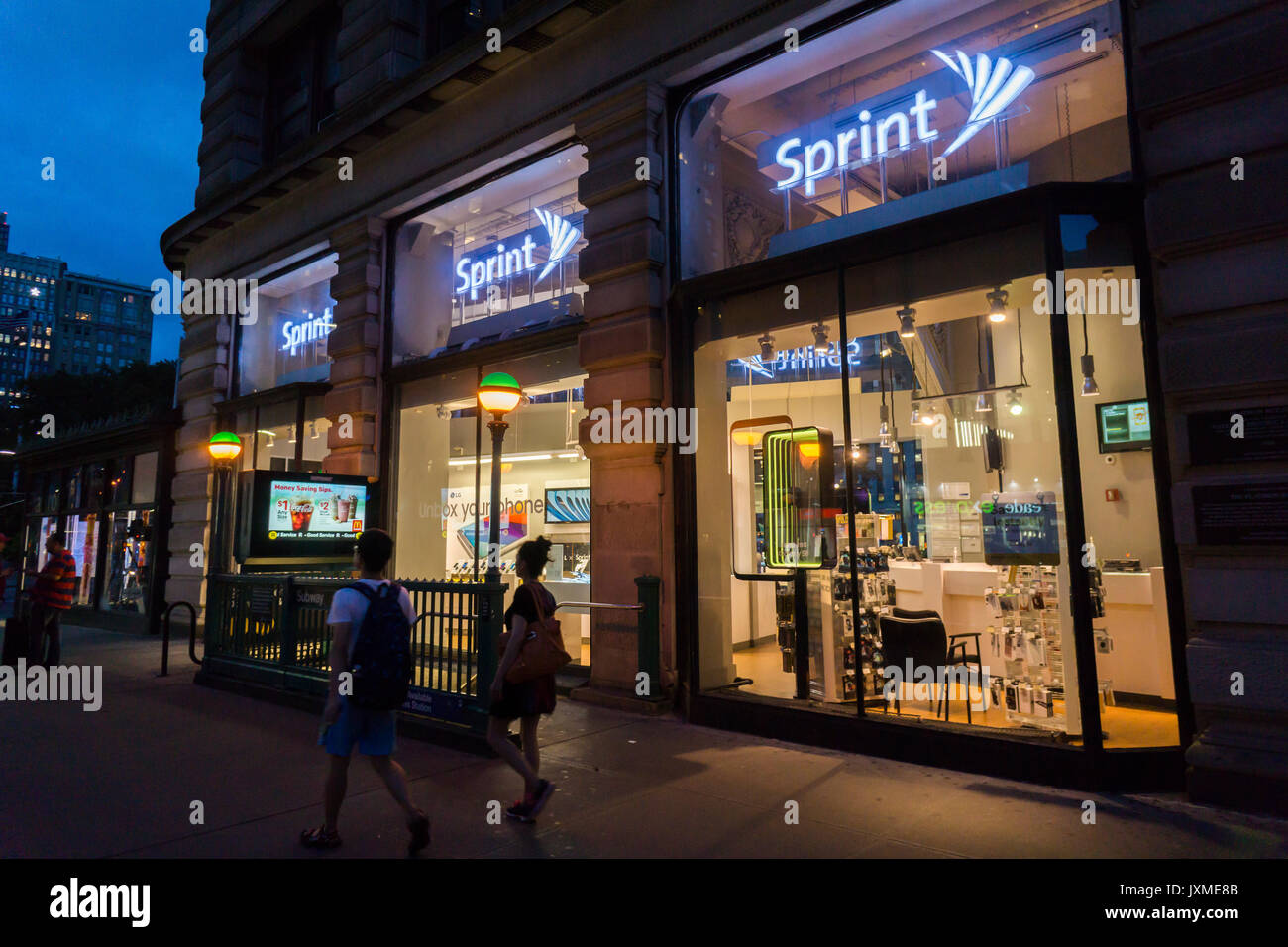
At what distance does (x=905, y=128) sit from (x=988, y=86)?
0.81 meters

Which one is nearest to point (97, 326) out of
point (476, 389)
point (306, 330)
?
point (306, 330)

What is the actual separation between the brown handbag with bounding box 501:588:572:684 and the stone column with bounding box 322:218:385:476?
8228mm

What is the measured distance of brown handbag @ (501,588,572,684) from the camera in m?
4.97

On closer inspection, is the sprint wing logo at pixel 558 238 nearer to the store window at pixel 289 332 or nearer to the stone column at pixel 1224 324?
the store window at pixel 289 332

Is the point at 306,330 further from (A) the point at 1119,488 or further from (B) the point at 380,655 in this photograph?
(A) the point at 1119,488

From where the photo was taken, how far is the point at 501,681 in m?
4.99

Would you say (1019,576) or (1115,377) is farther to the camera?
(1115,377)

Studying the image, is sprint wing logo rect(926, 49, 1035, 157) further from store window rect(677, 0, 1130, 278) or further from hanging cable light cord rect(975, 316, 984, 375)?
hanging cable light cord rect(975, 316, 984, 375)

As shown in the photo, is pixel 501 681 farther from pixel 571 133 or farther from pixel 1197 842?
pixel 571 133

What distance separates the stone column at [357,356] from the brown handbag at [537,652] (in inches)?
324

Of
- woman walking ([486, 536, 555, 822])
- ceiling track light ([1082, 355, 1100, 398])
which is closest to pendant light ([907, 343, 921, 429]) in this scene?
ceiling track light ([1082, 355, 1100, 398])

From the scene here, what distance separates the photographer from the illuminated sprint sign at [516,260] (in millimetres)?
10906
